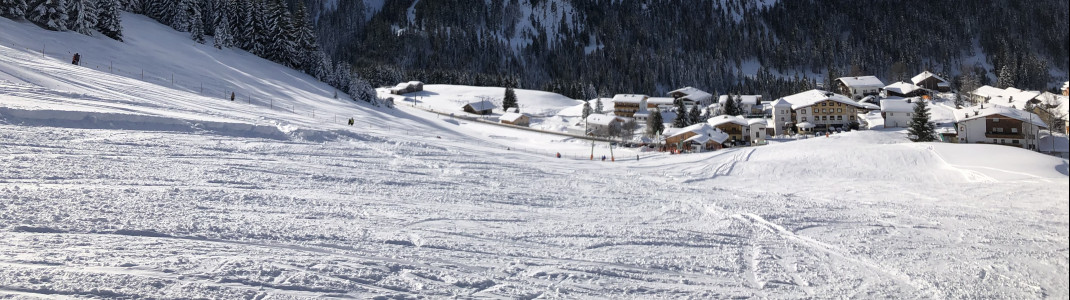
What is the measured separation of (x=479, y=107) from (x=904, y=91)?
59348mm

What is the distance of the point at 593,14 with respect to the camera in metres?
174

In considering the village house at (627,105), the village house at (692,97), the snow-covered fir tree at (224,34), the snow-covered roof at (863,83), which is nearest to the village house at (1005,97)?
the snow-covered roof at (863,83)

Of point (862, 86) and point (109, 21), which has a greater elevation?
point (109, 21)

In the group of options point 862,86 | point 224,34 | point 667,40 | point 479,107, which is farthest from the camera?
point 667,40

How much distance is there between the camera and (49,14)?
4328 cm

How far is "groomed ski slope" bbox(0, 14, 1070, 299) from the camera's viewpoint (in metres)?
9.61

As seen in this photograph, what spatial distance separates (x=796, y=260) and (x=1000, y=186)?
53.0 ft

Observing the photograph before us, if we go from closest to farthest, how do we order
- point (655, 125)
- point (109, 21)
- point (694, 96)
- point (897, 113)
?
1. point (109, 21)
2. point (897, 113)
3. point (655, 125)
4. point (694, 96)

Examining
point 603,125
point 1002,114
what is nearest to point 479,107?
point 603,125

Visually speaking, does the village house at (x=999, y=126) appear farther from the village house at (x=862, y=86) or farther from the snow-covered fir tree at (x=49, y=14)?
the snow-covered fir tree at (x=49, y=14)

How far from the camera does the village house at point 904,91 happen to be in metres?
83.8

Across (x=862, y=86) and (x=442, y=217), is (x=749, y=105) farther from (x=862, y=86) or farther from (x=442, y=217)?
(x=442, y=217)

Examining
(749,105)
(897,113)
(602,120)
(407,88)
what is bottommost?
(602,120)

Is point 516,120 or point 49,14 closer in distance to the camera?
point 49,14
